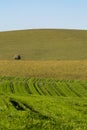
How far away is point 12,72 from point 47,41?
40683 millimetres

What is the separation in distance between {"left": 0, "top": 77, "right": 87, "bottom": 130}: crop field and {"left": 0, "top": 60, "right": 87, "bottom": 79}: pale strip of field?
11.9 m

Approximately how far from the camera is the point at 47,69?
2293 inches

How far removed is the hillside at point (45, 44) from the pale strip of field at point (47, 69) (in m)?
14.6

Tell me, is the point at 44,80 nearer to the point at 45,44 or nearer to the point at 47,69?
the point at 47,69

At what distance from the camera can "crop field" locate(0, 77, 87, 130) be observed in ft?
42.6

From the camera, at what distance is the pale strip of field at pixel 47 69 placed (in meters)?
53.8

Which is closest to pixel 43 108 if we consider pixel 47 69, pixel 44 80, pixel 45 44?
pixel 44 80

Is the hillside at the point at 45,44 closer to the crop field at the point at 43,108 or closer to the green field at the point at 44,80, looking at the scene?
the green field at the point at 44,80

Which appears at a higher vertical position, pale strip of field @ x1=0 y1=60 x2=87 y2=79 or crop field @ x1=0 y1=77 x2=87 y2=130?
crop field @ x1=0 y1=77 x2=87 y2=130

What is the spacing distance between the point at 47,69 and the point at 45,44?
34.9m

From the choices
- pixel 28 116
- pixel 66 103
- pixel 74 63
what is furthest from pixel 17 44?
pixel 28 116

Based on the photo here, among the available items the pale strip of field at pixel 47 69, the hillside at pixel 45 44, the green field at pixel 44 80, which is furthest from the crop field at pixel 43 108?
the hillside at pixel 45 44

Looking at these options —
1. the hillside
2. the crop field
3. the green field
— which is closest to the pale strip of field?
the green field

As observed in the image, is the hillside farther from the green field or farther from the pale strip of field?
the pale strip of field
